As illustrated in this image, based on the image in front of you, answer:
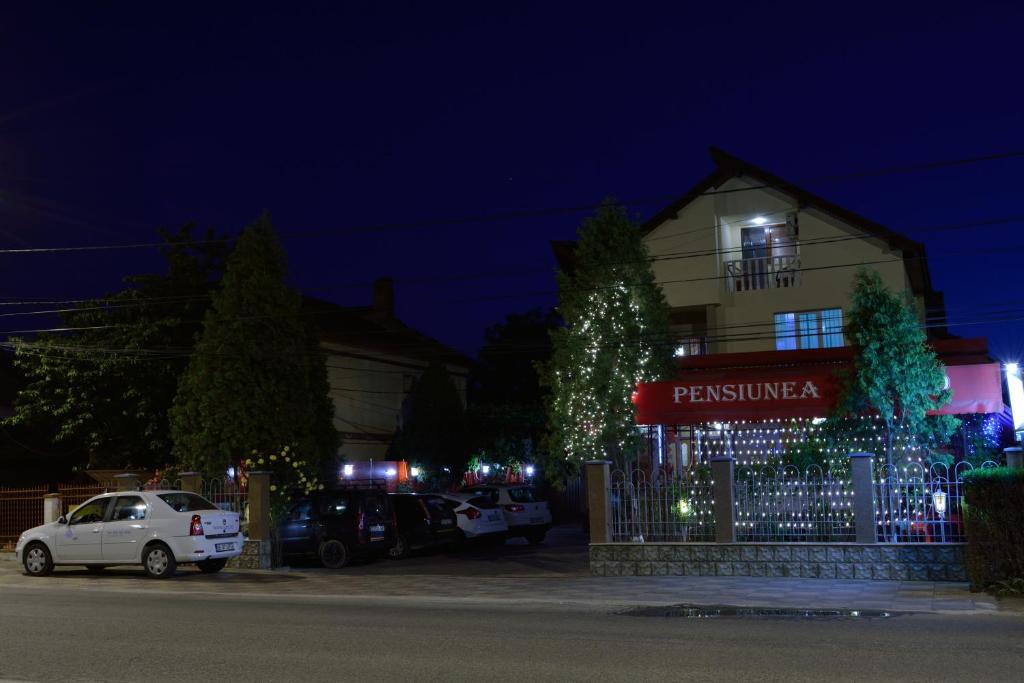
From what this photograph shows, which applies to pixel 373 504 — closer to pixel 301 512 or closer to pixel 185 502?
pixel 301 512

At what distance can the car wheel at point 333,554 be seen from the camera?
19.9 m

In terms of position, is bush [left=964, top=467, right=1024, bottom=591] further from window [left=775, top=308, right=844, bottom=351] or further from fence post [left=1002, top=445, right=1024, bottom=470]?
window [left=775, top=308, right=844, bottom=351]

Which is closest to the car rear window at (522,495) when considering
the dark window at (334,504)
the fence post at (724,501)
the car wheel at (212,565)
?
the dark window at (334,504)

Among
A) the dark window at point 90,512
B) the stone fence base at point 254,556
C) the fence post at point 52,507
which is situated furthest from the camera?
the fence post at point 52,507

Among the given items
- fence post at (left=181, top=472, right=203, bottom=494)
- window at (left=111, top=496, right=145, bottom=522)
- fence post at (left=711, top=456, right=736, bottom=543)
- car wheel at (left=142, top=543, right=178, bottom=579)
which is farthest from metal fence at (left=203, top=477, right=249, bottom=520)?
fence post at (left=711, top=456, right=736, bottom=543)

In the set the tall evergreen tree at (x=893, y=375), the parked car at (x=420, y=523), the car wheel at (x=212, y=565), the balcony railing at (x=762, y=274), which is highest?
the balcony railing at (x=762, y=274)

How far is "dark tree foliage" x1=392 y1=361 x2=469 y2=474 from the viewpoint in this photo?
122 ft

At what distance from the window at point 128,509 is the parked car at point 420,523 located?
530 cm

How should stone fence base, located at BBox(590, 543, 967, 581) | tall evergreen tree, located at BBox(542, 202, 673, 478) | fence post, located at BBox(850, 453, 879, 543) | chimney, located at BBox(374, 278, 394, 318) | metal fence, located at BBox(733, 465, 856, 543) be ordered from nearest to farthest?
stone fence base, located at BBox(590, 543, 967, 581) < fence post, located at BBox(850, 453, 879, 543) < metal fence, located at BBox(733, 465, 856, 543) < tall evergreen tree, located at BBox(542, 202, 673, 478) < chimney, located at BBox(374, 278, 394, 318)

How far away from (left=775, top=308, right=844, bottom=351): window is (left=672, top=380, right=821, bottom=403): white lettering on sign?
578 centimetres

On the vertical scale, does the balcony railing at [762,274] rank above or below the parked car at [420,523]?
above

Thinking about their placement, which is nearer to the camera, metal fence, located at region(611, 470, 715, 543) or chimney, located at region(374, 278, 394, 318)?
metal fence, located at region(611, 470, 715, 543)

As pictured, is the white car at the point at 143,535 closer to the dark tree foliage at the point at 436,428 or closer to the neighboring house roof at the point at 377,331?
the dark tree foliage at the point at 436,428

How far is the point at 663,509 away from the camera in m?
17.3
